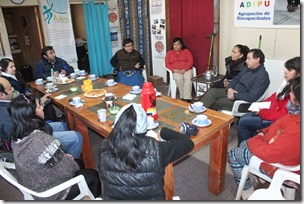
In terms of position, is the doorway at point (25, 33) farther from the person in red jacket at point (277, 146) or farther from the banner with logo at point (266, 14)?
the person in red jacket at point (277, 146)

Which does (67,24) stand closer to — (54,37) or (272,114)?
(54,37)

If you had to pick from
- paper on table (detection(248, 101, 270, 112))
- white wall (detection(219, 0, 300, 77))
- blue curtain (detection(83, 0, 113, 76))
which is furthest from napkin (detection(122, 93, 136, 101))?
blue curtain (detection(83, 0, 113, 76))

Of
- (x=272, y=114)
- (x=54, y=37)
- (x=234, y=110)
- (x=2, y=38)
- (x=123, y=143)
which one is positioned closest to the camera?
(x=123, y=143)

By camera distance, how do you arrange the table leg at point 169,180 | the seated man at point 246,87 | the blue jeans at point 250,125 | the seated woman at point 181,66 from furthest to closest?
1. the seated woman at point 181,66
2. the seated man at point 246,87
3. the blue jeans at point 250,125
4. the table leg at point 169,180

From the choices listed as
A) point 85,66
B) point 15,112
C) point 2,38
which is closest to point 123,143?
point 15,112

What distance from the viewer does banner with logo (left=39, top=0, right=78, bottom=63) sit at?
4.71 m

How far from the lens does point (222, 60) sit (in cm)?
402

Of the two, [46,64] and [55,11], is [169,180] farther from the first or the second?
[55,11]

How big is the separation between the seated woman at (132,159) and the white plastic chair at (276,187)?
23.8 inches

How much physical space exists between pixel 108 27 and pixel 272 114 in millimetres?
4104

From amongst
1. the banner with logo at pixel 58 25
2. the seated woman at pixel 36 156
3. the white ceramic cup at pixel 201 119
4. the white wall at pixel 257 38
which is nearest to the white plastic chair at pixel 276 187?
the white ceramic cup at pixel 201 119

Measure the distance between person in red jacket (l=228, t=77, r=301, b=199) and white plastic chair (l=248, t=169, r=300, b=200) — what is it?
0.07 meters

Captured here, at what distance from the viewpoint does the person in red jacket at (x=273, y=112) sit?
2.23 meters

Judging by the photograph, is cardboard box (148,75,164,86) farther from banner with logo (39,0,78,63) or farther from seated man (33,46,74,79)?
seated man (33,46,74,79)
